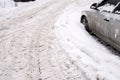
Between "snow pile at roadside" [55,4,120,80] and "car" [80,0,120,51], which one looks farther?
"car" [80,0,120,51]

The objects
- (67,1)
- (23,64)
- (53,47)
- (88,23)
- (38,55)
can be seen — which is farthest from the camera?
(67,1)

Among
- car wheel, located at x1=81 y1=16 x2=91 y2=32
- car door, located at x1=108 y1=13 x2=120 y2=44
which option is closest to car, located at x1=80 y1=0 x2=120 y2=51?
car door, located at x1=108 y1=13 x2=120 y2=44

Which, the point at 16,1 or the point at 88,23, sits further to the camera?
the point at 16,1

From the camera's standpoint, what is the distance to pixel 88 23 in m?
7.63

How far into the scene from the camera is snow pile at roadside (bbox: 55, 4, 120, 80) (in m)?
4.84

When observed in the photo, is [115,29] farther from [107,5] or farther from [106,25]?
[107,5]

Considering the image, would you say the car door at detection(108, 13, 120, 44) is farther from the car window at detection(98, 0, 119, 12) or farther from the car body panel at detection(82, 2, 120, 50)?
the car window at detection(98, 0, 119, 12)

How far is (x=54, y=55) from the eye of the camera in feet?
20.2

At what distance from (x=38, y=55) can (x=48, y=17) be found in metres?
5.33

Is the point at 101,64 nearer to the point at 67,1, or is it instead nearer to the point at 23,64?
the point at 23,64

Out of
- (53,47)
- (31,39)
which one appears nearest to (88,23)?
(53,47)

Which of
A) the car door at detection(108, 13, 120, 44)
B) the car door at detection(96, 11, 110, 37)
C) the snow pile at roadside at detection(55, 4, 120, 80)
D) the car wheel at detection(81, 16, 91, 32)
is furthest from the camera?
the car wheel at detection(81, 16, 91, 32)

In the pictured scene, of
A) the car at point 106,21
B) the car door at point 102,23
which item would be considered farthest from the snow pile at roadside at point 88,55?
the car door at point 102,23

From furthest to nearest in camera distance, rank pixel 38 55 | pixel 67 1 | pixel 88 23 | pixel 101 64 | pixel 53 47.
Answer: pixel 67 1
pixel 88 23
pixel 53 47
pixel 38 55
pixel 101 64
